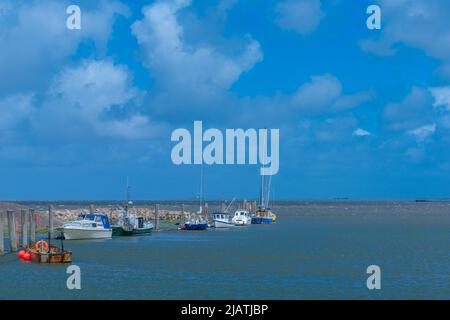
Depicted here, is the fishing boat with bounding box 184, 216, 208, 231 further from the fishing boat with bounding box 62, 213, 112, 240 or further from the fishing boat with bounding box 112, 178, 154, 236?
the fishing boat with bounding box 62, 213, 112, 240

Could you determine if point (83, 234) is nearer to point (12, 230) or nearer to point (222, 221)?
point (12, 230)

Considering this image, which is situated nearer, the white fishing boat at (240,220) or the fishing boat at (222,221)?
the fishing boat at (222,221)

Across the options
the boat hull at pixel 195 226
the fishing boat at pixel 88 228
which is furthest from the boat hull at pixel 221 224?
the fishing boat at pixel 88 228

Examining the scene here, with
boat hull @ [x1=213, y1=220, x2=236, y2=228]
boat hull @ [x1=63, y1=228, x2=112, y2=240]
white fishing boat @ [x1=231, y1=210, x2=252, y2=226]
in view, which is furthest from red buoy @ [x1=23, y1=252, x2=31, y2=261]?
white fishing boat @ [x1=231, y1=210, x2=252, y2=226]

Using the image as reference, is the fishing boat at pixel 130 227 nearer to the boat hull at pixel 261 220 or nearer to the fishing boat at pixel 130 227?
the fishing boat at pixel 130 227

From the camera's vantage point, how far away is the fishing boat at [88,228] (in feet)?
253

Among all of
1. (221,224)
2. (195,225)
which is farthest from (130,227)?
(221,224)

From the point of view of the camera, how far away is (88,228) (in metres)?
78.2

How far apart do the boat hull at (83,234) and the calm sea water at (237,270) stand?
5.84 feet
